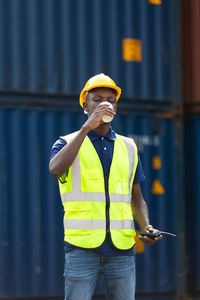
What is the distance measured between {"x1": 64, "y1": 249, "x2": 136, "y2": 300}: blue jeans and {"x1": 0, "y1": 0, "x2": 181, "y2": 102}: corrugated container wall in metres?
3.39

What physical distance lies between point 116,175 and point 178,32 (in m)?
4.40

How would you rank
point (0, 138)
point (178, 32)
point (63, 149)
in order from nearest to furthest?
1. point (63, 149)
2. point (0, 138)
3. point (178, 32)

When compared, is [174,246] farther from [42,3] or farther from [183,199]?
[42,3]

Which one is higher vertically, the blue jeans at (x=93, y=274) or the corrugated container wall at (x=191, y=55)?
the corrugated container wall at (x=191, y=55)

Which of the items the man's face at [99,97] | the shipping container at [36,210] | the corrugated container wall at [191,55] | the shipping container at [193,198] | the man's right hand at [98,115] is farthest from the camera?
the corrugated container wall at [191,55]

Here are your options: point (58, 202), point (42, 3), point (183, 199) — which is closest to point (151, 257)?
point (183, 199)

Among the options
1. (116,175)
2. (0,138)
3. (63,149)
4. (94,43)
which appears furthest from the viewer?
(94,43)

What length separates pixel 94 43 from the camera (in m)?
6.18

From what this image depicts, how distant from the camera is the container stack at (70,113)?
5602 mm

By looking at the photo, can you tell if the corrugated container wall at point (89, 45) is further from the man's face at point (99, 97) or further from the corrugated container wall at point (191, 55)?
the man's face at point (99, 97)

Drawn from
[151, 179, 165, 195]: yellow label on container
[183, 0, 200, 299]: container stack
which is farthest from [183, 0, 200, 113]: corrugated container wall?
[151, 179, 165, 195]: yellow label on container

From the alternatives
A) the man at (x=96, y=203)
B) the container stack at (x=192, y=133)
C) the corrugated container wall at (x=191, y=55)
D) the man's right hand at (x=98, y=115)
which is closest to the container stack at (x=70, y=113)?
the container stack at (x=192, y=133)

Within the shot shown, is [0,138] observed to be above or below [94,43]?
below

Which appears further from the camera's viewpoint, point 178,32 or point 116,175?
point 178,32
